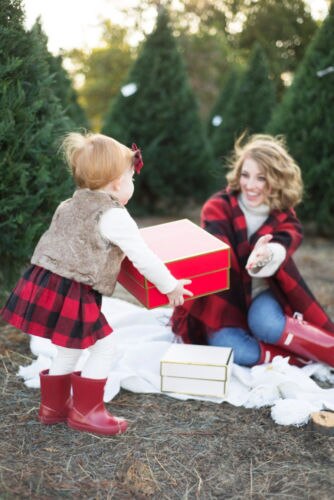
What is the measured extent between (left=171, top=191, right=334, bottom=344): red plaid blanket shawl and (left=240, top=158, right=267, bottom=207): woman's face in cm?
9

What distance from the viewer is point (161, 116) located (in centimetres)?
713

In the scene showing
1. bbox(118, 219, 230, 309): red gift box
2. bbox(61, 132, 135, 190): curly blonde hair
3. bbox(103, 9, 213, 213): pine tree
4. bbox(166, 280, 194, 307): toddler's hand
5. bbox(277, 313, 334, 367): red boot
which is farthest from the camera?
bbox(103, 9, 213, 213): pine tree

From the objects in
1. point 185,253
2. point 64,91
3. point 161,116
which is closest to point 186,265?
point 185,253

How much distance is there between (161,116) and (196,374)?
4.71 metres

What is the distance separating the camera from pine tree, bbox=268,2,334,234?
6078 millimetres

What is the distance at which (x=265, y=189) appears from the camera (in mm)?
3441

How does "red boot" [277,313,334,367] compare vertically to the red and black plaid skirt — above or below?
below

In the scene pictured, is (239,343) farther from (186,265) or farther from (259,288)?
(186,265)

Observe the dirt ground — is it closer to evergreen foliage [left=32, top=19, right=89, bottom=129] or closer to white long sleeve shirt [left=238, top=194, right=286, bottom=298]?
white long sleeve shirt [left=238, top=194, right=286, bottom=298]

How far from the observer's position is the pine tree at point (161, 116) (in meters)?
7.16

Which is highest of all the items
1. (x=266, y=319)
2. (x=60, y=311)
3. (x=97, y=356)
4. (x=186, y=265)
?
(x=186, y=265)

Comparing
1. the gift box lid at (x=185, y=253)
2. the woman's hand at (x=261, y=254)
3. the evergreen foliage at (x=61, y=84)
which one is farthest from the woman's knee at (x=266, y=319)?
the evergreen foliage at (x=61, y=84)

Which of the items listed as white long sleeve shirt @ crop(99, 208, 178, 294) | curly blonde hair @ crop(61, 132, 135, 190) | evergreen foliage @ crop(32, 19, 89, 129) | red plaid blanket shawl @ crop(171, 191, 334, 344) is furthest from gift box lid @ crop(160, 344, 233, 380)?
evergreen foliage @ crop(32, 19, 89, 129)

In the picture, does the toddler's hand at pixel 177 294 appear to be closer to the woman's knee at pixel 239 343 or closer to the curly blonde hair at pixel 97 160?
the curly blonde hair at pixel 97 160
